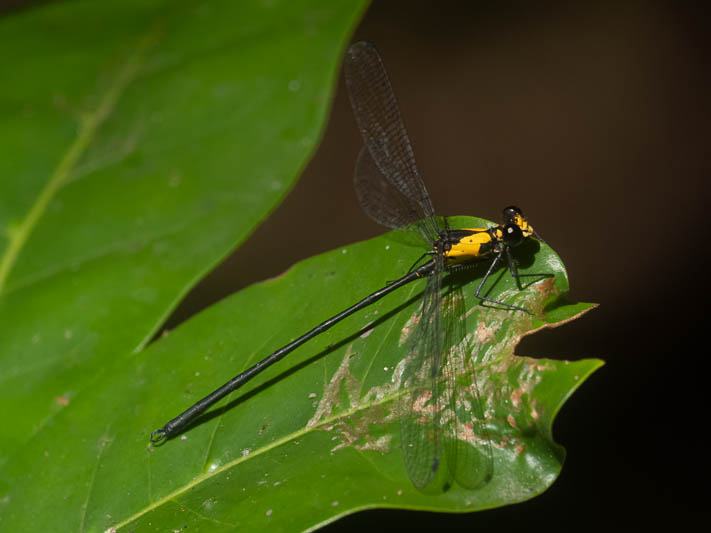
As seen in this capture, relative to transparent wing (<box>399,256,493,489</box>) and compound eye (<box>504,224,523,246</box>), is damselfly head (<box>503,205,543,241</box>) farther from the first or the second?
transparent wing (<box>399,256,493,489</box>)

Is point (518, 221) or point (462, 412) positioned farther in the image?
point (518, 221)

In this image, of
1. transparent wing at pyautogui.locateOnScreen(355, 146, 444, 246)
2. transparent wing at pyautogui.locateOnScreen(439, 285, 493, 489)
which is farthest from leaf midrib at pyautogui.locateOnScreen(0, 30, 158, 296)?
transparent wing at pyautogui.locateOnScreen(439, 285, 493, 489)

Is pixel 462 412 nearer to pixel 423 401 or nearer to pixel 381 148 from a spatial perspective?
pixel 423 401

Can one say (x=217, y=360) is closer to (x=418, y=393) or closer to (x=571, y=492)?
(x=418, y=393)

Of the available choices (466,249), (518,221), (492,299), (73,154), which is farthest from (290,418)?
(73,154)

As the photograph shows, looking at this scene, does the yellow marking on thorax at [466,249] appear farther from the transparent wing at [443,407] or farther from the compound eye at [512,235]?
the transparent wing at [443,407]

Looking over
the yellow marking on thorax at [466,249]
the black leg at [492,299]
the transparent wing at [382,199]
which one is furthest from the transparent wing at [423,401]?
the transparent wing at [382,199]
